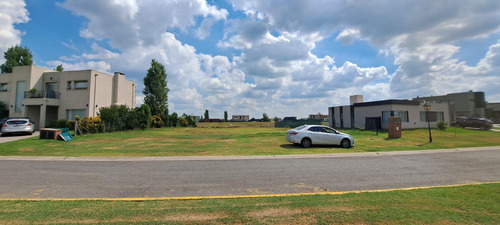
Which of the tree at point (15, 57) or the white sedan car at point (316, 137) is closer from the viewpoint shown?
the white sedan car at point (316, 137)

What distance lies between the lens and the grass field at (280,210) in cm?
388

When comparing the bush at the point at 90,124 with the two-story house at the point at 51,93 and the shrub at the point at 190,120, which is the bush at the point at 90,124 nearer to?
the two-story house at the point at 51,93

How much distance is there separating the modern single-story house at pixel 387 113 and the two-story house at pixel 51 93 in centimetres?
3321

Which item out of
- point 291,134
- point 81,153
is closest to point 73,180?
point 81,153

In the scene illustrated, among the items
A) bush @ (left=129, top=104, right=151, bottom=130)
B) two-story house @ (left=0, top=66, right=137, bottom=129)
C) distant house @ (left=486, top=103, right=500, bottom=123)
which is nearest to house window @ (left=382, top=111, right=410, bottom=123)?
bush @ (left=129, top=104, right=151, bottom=130)

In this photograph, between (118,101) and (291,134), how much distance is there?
27.6 meters

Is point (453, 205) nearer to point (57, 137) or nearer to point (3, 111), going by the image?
point (57, 137)

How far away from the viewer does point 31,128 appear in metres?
20.7

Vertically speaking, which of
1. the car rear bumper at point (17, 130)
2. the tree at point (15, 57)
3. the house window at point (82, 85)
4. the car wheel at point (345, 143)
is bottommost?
the car wheel at point (345, 143)

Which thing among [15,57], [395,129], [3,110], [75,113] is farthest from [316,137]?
[15,57]

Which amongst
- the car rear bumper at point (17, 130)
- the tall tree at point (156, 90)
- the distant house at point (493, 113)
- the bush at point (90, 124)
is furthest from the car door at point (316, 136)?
the distant house at point (493, 113)

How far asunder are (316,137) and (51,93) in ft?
103

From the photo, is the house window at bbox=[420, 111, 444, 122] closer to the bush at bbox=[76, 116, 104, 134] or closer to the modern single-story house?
the modern single-story house

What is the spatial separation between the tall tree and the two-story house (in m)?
9.84
